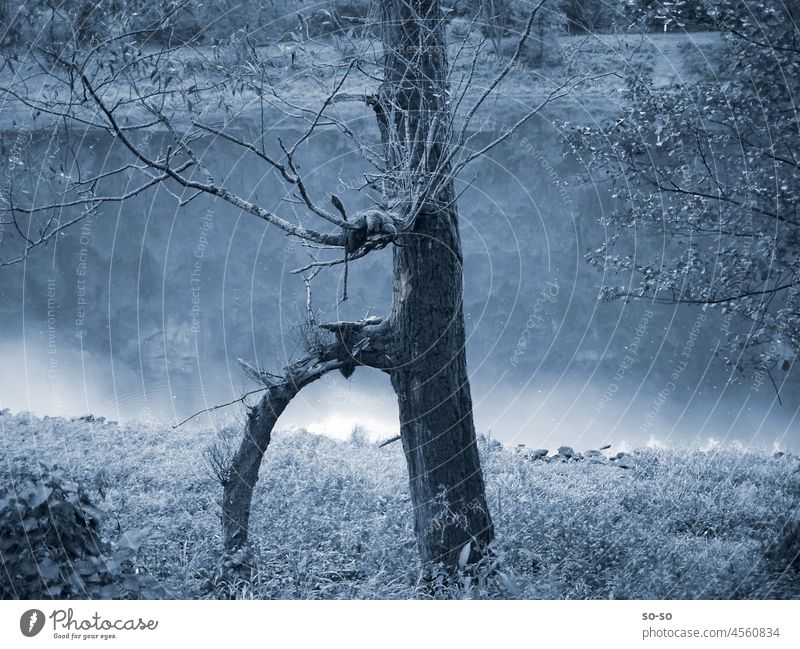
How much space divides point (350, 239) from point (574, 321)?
7.32 metres

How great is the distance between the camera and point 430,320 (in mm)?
4727

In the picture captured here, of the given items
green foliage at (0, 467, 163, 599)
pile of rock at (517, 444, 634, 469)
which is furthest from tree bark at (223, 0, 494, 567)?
pile of rock at (517, 444, 634, 469)

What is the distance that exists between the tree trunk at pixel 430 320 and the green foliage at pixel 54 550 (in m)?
1.71

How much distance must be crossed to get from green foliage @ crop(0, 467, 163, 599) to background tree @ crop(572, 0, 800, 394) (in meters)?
3.98

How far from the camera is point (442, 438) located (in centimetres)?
482

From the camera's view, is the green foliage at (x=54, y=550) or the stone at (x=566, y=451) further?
the stone at (x=566, y=451)

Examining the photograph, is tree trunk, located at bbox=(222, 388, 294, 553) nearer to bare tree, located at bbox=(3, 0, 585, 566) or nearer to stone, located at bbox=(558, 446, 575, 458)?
bare tree, located at bbox=(3, 0, 585, 566)

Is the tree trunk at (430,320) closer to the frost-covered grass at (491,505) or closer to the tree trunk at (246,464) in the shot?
the frost-covered grass at (491,505)

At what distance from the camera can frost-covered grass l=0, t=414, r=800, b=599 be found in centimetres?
461

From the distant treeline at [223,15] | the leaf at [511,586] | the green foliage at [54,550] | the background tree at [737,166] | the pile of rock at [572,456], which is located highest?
the distant treeline at [223,15]

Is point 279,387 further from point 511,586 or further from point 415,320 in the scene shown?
point 511,586

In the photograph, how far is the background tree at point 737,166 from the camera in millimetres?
5359

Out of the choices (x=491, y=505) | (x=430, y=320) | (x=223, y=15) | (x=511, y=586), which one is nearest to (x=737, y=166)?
(x=430, y=320)

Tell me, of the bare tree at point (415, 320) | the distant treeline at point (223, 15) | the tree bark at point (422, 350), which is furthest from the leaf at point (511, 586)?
the distant treeline at point (223, 15)
